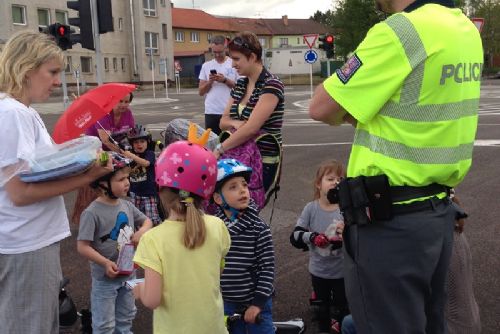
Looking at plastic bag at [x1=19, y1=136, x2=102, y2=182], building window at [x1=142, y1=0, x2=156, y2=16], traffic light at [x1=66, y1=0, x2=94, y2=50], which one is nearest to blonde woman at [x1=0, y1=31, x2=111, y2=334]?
plastic bag at [x1=19, y1=136, x2=102, y2=182]

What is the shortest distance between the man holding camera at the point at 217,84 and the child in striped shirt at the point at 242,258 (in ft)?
13.3

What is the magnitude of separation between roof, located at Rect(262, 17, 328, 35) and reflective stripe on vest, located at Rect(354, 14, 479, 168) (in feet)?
356

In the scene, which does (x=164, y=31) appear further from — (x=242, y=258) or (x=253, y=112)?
(x=242, y=258)

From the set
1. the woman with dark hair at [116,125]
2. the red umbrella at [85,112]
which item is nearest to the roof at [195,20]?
the woman with dark hair at [116,125]

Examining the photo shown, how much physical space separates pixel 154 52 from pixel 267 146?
195ft

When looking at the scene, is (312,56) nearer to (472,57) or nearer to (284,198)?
(284,198)

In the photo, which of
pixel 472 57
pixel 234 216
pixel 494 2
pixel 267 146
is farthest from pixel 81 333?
pixel 494 2

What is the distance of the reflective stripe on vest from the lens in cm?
208

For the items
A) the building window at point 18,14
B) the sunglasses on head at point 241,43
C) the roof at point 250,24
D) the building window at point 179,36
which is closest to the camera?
the sunglasses on head at point 241,43

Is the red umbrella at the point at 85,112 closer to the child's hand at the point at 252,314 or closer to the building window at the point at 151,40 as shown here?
the child's hand at the point at 252,314

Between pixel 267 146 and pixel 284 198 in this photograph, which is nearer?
pixel 267 146

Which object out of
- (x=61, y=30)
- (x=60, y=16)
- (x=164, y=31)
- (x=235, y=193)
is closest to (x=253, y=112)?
(x=235, y=193)

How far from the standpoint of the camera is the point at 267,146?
13.7 feet

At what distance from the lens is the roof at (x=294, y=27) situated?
4274 inches
